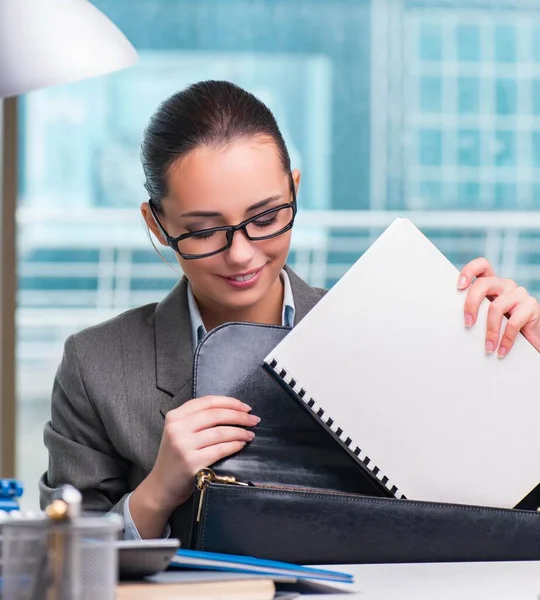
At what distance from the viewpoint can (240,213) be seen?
1147 mm

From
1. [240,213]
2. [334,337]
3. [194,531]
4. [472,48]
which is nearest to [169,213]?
[240,213]

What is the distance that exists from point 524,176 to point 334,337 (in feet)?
7.40

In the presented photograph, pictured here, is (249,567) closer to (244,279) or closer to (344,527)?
(344,527)

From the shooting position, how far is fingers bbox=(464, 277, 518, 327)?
1011 mm

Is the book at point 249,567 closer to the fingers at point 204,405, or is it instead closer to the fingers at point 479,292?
the fingers at point 204,405

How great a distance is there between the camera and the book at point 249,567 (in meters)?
0.82

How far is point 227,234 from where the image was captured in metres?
1.15

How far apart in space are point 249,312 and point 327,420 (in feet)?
1.23

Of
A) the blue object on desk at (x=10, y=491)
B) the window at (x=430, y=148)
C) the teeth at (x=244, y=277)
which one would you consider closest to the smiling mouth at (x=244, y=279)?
the teeth at (x=244, y=277)

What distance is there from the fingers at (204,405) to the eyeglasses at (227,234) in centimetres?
20

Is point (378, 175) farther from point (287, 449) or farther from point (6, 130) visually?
point (287, 449)

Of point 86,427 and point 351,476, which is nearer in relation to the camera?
point 351,476

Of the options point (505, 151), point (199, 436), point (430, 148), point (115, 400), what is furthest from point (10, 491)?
point (505, 151)

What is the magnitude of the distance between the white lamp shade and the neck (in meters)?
0.35
